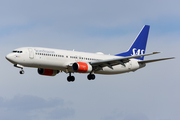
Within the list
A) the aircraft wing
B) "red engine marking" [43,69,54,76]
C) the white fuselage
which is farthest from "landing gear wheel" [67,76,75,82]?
the aircraft wing

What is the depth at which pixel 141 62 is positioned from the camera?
64.6m

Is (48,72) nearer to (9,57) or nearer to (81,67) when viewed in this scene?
(81,67)

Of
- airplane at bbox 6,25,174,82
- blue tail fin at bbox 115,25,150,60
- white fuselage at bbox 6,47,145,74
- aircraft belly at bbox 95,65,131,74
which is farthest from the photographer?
blue tail fin at bbox 115,25,150,60

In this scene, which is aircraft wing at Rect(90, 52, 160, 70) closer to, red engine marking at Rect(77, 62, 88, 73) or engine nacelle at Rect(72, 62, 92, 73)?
engine nacelle at Rect(72, 62, 92, 73)

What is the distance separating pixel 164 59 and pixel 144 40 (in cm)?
1088

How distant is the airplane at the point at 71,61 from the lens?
178ft

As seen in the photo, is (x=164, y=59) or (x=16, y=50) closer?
(x=16, y=50)

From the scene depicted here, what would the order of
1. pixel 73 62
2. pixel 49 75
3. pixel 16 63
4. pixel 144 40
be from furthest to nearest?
pixel 144 40 < pixel 49 75 < pixel 73 62 < pixel 16 63

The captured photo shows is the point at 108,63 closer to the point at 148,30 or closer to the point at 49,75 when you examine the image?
the point at 49,75

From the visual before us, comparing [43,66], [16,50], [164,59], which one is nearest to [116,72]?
[164,59]

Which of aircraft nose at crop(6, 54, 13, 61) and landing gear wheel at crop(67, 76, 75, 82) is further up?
aircraft nose at crop(6, 54, 13, 61)

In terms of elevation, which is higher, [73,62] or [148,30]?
[148,30]

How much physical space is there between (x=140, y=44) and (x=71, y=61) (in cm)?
1679

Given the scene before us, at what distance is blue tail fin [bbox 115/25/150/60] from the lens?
222ft
